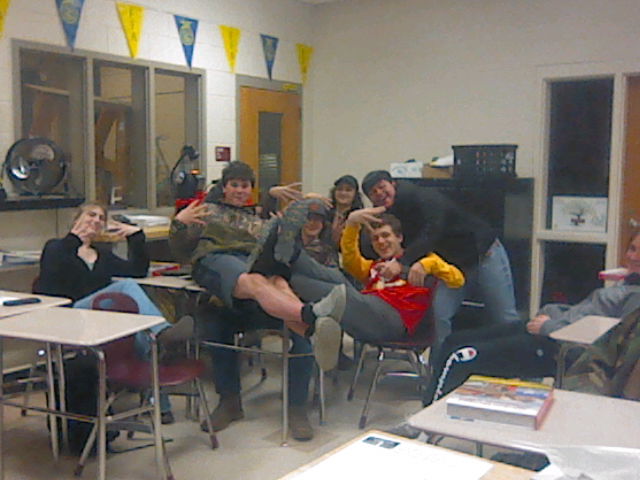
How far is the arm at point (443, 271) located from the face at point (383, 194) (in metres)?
0.30

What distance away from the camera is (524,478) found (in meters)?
1.20

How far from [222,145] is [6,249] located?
4.63 ft

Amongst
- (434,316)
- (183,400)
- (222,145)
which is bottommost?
(183,400)

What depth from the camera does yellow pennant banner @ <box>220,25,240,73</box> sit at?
14.4 ft

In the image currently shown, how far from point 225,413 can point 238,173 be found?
1161mm

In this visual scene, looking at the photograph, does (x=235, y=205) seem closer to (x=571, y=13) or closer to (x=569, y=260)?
(x=569, y=260)

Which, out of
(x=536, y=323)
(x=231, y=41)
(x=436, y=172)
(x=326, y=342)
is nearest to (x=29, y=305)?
(x=326, y=342)

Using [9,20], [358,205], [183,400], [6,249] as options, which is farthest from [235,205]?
[9,20]

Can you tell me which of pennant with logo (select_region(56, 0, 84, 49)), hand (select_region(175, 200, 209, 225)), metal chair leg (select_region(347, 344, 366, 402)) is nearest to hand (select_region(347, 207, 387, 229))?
metal chair leg (select_region(347, 344, 366, 402))

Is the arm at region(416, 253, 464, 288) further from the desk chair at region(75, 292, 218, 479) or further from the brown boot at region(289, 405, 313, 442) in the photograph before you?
the desk chair at region(75, 292, 218, 479)

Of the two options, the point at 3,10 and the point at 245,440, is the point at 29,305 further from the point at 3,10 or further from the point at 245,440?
the point at 3,10

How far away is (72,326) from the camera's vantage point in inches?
97.5

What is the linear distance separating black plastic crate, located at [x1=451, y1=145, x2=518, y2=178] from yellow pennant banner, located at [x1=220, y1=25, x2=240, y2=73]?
5.05 feet

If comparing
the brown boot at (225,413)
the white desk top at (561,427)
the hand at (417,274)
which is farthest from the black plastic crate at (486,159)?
the white desk top at (561,427)
